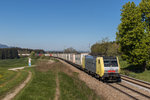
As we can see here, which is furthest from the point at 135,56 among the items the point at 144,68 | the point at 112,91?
the point at 112,91

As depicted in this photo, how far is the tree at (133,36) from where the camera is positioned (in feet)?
80.5

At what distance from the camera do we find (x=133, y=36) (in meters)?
25.3

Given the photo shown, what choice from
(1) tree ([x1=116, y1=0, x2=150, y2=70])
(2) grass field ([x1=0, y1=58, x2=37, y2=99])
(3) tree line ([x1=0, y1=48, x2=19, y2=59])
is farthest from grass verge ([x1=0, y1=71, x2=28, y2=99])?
(3) tree line ([x1=0, y1=48, x2=19, y2=59])

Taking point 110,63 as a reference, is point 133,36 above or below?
above

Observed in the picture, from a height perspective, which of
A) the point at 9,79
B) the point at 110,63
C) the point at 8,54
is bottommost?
the point at 9,79

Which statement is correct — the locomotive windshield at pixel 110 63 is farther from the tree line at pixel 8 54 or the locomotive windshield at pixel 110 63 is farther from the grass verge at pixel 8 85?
the tree line at pixel 8 54

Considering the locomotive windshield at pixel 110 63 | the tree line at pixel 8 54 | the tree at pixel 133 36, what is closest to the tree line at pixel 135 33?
the tree at pixel 133 36

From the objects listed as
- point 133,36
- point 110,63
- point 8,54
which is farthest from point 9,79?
point 8,54

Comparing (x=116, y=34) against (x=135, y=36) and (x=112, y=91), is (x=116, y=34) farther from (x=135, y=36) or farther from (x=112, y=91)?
(x=112, y=91)

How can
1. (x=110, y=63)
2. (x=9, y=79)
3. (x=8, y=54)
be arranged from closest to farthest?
(x=110, y=63) < (x=9, y=79) < (x=8, y=54)

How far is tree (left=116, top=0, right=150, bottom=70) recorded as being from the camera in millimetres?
24531

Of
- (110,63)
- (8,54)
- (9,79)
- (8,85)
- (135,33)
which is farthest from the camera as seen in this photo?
(8,54)

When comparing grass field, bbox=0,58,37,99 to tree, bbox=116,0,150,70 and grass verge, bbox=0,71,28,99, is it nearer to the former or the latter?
grass verge, bbox=0,71,28,99

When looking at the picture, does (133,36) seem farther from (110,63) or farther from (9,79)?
(9,79)
